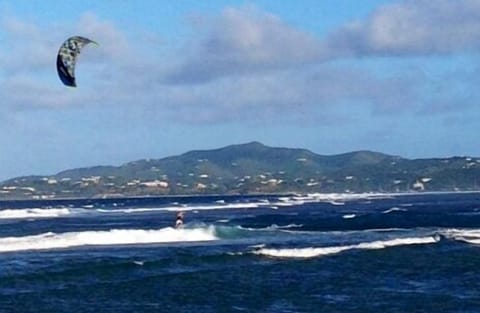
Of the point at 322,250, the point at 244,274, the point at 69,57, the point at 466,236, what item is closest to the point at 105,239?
the point at 322,250

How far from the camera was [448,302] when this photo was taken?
92.8 ft

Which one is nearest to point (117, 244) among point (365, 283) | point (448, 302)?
point (365, 283)

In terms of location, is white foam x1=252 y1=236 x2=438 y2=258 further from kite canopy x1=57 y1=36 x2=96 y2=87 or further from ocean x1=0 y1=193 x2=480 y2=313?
kite canopy x1=57 y1=36 x2=96 y2=87

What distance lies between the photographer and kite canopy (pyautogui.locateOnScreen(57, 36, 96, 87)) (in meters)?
23.6

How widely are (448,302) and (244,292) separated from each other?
18.5 feet

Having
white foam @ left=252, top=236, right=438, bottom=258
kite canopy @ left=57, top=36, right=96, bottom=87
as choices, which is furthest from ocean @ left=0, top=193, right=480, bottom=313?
kite canopy @ left=57, top=36, right=96, bottom=87

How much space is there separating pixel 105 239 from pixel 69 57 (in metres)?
31.3

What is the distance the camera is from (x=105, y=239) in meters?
55.3

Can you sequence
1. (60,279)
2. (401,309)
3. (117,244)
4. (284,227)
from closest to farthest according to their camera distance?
(401,309) < (60,279) < (117,244) < (284,227)

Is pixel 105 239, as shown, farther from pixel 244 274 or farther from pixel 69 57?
pixel 69 57

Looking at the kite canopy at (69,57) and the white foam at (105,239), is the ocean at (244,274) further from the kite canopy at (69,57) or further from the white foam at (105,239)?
A: the kite canopy at (69,57)

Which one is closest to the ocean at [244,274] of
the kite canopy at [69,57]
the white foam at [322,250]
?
the white foam at [322,250]

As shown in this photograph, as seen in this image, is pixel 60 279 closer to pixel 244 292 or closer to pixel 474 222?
pixel 244 292

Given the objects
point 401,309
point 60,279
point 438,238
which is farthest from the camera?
point 438,238
